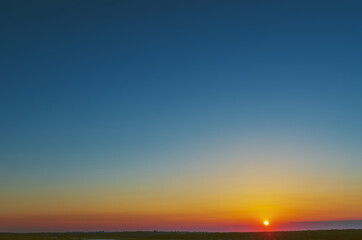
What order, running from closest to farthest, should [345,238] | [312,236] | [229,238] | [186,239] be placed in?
[345,238] < [312,236] < [229,238] < [186,239]

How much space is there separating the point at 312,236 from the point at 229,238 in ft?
57.6

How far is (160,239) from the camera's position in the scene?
10706 centimetres

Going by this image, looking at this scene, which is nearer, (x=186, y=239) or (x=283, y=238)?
(x=283, y=238)

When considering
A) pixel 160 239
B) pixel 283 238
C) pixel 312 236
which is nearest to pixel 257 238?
pixel 283 238

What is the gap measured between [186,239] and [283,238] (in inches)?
993

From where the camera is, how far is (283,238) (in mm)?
88750

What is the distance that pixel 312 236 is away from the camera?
87.7 metres

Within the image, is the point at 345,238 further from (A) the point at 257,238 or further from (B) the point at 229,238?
(B) the point at 229,238

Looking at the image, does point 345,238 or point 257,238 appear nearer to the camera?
point 345,238

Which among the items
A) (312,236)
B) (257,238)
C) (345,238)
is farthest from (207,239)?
(345,238)

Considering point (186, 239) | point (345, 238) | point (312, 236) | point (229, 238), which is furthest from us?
point (186, 239)

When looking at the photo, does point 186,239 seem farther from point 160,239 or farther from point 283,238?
point 283,238

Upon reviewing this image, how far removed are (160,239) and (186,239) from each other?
666 cm

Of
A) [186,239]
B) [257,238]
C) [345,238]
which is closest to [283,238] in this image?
[257,238]
